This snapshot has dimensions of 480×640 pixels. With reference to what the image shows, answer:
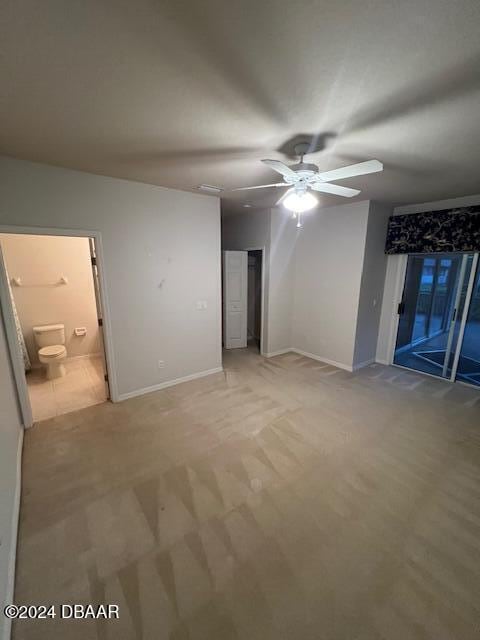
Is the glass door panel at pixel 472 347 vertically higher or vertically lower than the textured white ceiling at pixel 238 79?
lower

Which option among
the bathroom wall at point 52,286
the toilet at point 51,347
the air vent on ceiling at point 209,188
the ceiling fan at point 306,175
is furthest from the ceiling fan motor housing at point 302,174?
the toilet at point 51,347

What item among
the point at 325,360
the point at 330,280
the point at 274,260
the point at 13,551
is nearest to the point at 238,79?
the point at 13,551

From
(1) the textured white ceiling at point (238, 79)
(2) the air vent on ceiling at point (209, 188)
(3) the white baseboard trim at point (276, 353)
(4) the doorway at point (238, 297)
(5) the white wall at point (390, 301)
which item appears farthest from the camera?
(4) the doorway at point (238, 297)

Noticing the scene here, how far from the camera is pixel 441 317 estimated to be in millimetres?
5324

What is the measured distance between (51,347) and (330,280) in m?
4.58

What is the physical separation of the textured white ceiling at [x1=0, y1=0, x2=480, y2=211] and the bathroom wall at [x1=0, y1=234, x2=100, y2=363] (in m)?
2.13

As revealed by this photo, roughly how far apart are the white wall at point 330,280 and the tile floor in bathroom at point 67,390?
354 cm

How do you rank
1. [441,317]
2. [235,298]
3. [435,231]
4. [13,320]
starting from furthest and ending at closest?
[441,317]
[235,298]
[435,231]
[13,320]

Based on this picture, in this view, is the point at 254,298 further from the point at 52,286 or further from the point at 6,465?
the point at 6,465

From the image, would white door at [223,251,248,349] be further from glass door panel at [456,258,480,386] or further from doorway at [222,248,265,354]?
glass door panel at [456,258,480,386]

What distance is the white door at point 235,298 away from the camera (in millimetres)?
4922

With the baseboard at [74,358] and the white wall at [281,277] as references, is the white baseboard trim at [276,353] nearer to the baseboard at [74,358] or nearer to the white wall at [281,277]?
the white wall at [281,277]

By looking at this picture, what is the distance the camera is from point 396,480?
2.08 metres

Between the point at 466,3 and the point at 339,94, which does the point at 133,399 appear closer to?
the point at 339,94
